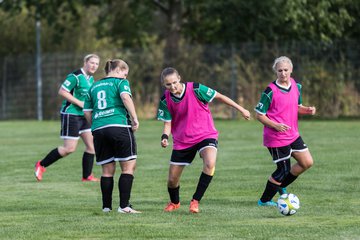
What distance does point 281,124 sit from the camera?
1044cm

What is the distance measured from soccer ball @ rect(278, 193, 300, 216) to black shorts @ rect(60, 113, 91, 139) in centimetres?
547

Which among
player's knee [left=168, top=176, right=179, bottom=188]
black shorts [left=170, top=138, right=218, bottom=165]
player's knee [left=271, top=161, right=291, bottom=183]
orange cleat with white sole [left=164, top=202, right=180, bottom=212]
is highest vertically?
black shorts [left=170, top=138, right=218, bottom=165]

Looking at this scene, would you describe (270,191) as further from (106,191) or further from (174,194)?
(106,191)

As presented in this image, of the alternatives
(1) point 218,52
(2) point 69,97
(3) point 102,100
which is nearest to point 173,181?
(3) point 102,100

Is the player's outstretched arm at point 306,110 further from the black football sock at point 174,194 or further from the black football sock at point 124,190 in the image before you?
the black football sock at point 124,190

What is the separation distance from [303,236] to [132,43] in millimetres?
36011

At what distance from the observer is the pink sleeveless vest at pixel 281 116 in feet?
34.6

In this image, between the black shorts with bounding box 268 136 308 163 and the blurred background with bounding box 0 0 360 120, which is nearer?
the black shorts with bounding box 268 136 308 163

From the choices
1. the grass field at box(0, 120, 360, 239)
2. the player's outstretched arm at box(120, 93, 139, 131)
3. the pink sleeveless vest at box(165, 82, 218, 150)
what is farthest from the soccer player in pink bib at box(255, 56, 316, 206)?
the player's outstretched arm at box(120, 93, 139, 131)

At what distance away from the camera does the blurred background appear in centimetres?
3159

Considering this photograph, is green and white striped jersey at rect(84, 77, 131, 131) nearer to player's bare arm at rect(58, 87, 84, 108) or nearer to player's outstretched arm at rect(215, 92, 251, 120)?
player's outstretched arm at rect(215, 92, 251, 120)

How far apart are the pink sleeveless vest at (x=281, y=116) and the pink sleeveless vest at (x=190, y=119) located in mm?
733

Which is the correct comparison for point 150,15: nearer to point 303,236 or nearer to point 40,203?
point 40,203

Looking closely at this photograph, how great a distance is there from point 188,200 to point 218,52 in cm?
2289
